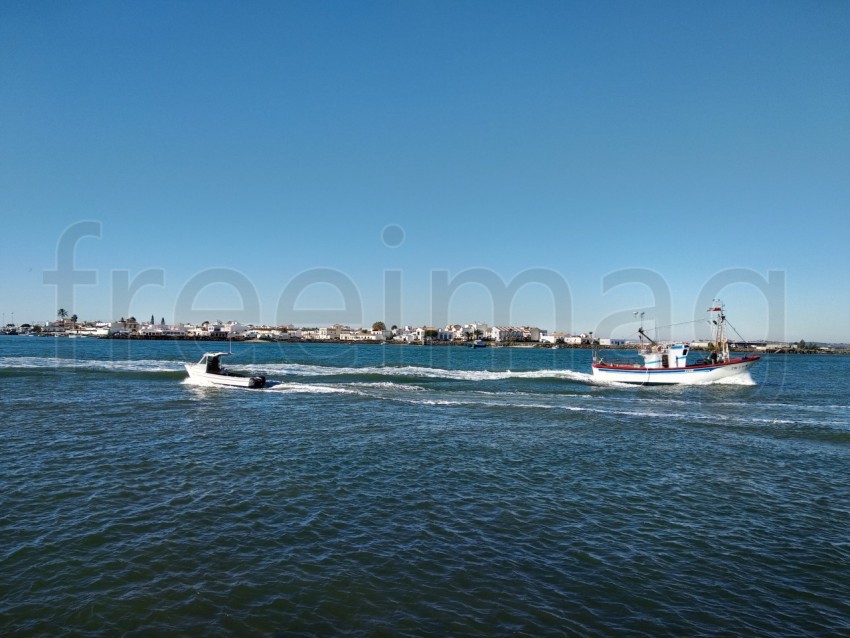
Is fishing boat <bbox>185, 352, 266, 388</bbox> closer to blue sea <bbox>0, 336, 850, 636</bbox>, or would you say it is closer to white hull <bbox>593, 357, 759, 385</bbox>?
blue sea <bbox>0, 336, 850, 636</bbox>

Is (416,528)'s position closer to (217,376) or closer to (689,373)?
(217,376)

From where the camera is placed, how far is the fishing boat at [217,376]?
39.5 metres

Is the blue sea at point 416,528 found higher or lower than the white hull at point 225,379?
lower

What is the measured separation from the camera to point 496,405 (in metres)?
34.1

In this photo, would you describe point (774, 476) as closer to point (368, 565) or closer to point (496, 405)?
point (368, 565)

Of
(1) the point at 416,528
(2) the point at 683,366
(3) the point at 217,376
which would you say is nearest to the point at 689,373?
(2) the point at 683,366

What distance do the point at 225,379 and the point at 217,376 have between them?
1137 millimetres

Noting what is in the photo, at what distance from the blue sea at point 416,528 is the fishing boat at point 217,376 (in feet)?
44.5

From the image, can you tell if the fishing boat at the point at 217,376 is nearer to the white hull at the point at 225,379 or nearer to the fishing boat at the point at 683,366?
the white hull at the point at 225,379

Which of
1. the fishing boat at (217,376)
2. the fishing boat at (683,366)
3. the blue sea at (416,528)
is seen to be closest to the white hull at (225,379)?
the fishing boat at (217,376)

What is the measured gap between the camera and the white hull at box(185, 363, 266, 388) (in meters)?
39.5

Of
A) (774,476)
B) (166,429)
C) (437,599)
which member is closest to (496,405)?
(774,476)

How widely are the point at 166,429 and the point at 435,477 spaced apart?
14760 mm

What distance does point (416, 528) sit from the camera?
11828 millimetres
